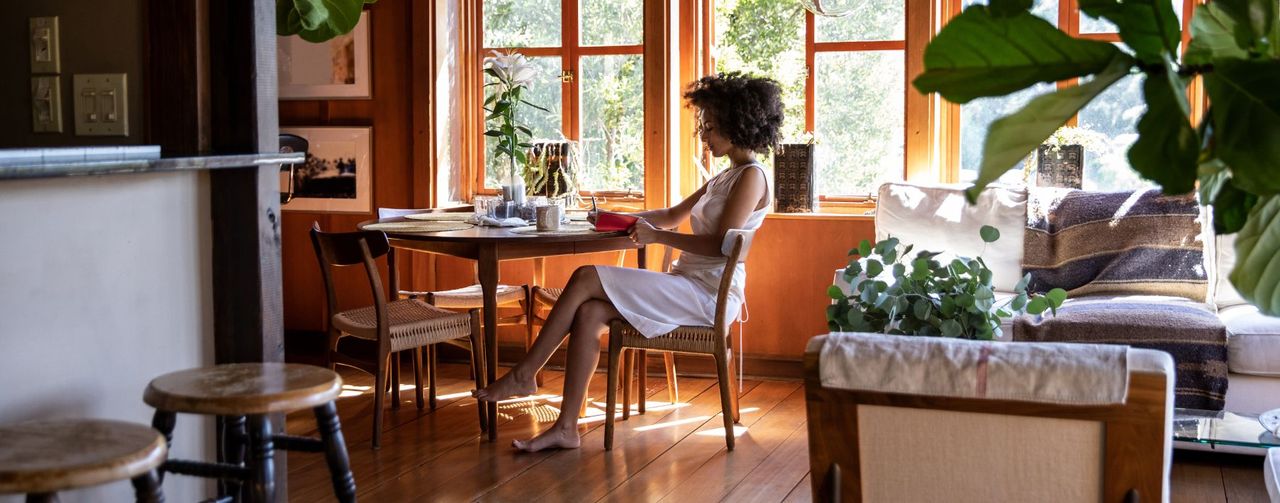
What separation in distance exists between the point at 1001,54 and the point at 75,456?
4.44 feet

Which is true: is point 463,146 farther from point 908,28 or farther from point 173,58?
point 173,58

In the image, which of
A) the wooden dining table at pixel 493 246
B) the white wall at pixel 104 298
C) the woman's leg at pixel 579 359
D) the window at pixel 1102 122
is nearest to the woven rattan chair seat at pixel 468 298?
the wooden dining table at pixel 493 246

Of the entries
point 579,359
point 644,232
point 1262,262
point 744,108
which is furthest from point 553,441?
point 1262,262

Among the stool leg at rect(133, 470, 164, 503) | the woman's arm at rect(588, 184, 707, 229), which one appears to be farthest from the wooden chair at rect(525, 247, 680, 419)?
the stool leg at rect(133, 470, 164, 503)

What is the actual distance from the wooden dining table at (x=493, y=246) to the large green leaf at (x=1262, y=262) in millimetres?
3542

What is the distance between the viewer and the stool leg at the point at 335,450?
2.04m

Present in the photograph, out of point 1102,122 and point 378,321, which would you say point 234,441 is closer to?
point 378,321

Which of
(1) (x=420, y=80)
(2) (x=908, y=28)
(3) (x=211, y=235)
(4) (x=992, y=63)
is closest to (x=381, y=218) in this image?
(1) (x=420, y=80)

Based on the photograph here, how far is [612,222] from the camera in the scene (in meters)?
4.29

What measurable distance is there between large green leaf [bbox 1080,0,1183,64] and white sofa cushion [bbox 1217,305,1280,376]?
3718mm

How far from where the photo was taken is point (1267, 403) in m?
3.85

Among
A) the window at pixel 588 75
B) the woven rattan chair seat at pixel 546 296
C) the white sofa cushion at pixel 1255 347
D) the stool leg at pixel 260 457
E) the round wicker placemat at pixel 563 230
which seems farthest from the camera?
the window at pixel 588 75

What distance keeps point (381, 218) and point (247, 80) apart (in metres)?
2.63

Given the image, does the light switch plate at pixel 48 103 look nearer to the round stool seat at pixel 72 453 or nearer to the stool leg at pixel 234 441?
the stool leg at pixel 234 441
